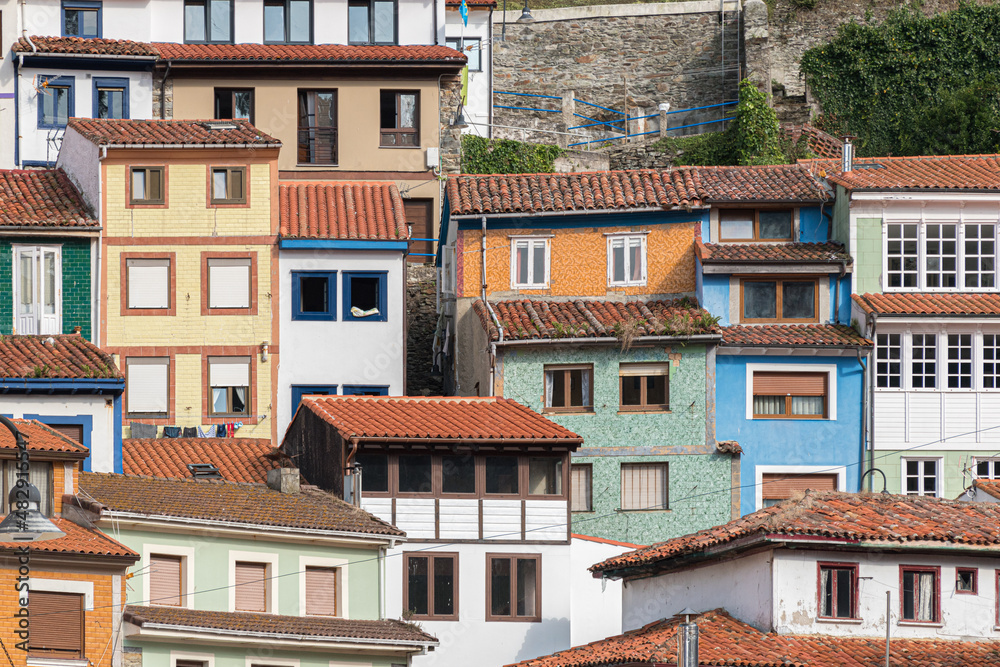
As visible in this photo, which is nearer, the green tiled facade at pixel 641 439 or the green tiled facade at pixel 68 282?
the green tiled facade at pixel 641 439

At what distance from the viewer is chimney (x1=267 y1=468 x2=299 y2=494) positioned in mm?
40031

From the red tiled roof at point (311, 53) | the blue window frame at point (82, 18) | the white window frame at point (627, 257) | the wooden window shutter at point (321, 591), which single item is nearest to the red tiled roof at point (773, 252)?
the white window frame at point (627, 257)

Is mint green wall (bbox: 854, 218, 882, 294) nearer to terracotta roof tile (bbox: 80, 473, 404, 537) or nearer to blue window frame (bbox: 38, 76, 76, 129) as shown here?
terracotta roof tile (bbox: 80, 473, 404, 537)

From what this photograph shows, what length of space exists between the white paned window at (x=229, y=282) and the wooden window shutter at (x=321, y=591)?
11255 millimetres

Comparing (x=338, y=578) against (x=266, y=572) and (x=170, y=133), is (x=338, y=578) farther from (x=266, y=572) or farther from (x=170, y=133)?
(x=170, y=133)

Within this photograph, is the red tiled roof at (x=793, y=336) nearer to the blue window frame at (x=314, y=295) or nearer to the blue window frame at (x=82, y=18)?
the blue window frame at (x=314, y=295)

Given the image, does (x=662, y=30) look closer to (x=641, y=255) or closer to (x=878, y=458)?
(x=641, y=255)

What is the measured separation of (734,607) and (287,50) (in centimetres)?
2653

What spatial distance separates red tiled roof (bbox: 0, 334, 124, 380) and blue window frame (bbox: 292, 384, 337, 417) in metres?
4.83

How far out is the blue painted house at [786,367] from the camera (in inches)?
1791

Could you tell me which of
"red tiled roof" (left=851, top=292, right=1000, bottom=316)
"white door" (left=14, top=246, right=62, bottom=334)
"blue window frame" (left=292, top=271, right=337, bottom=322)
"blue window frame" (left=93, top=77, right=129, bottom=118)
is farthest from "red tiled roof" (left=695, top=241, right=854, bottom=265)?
"blue window frame" (left=93, top=77, right=129, bottom=118)

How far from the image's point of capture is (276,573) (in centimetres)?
3750

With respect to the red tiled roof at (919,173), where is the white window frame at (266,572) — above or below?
below

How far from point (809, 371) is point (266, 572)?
14.8 metres
